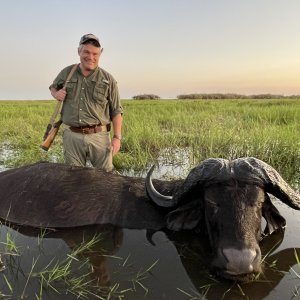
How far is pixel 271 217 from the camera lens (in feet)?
11.1

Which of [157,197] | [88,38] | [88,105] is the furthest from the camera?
[88,105]

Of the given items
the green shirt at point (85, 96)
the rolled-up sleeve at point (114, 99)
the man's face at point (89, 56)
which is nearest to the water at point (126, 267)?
the green shirt at point (85, 96)

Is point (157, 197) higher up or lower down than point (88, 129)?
lower down

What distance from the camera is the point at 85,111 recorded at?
465 cm

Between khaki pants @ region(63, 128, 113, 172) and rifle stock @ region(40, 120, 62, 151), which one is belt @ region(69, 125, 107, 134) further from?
rifle stock @ region(40, 120, 62, 151)

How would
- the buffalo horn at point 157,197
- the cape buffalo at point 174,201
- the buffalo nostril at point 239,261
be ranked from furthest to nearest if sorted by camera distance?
the buffalo horn at point 157,197
the cape buffalo at point 174,201
the buffalo nostril at point 239,261

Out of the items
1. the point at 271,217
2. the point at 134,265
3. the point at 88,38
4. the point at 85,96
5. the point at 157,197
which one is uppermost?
the point at 88,38

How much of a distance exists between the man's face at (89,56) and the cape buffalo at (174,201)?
4.28 ft

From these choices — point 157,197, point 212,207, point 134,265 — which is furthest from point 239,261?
point 157,197

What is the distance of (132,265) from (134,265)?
15 millimetres

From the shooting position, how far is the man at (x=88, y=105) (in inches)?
182

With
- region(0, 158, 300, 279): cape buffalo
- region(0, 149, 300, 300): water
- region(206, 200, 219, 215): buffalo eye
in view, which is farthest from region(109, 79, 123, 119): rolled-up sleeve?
region(206, 200, 219, 215): buffalo eye

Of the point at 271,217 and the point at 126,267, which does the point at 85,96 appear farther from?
the point at 271,217

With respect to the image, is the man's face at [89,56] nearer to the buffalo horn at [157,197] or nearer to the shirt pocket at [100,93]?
the shirt pocket at [100,93]
